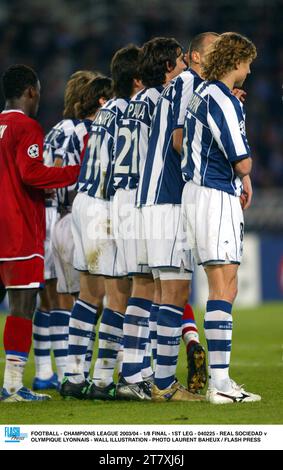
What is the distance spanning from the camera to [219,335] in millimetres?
6012

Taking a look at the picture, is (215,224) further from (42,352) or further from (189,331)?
(42,352)

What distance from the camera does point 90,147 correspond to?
6984mm

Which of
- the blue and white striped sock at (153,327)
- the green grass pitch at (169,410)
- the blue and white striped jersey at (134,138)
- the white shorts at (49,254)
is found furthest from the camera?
the white shorts at (49,254)

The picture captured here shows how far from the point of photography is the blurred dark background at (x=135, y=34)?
19.3 metres

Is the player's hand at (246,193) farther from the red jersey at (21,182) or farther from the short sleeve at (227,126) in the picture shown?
the red jersey at (21,182)

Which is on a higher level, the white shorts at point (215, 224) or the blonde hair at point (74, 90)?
the blonde hair at point (74, 90)

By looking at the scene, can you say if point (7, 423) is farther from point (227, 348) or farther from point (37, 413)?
point (227, 348)

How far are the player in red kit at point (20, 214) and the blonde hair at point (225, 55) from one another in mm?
1265

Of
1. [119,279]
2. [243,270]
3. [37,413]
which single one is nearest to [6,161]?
[119,279]

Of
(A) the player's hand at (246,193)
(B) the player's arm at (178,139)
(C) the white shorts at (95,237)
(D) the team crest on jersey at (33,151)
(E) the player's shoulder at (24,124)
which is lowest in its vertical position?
(C) the white shorts at (95,237)

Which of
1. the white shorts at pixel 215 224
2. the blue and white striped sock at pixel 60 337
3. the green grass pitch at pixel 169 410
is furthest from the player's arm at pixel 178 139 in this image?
the blue and white striped sock at pixel 60 337

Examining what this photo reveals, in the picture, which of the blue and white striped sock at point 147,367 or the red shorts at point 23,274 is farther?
the blue and white striped sock at point 147,367

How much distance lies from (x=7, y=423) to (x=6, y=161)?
1.90 m
